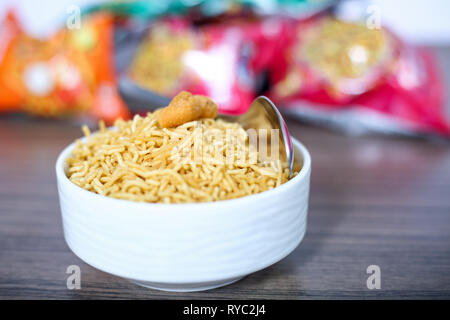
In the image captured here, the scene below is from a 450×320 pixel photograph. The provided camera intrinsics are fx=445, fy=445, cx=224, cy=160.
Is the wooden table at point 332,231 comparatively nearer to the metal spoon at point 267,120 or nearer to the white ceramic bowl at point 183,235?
the white ceramic bowl at point 183,235

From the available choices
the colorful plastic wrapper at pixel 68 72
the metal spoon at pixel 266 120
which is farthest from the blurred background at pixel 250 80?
the metal spoon at pixel 266 120

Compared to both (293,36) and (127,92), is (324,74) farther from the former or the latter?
(127,92)

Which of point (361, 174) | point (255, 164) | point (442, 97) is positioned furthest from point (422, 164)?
point (255, 164)

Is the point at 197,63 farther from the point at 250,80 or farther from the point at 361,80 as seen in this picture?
the point at 361,80

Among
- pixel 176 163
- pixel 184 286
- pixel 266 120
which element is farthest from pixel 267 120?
pixel 184 286
